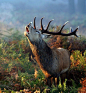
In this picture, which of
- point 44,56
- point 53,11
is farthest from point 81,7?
point 44,56

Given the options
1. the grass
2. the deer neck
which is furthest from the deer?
the grass

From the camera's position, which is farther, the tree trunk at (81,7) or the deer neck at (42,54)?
the tree trunk at (81,7)

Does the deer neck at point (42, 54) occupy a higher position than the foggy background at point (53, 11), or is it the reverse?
the foggy background at point (53, 11)

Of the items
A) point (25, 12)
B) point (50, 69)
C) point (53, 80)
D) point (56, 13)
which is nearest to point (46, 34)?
point (50, 69)

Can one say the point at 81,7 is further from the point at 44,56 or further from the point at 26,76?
the point at 44,56

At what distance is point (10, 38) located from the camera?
6012 mm

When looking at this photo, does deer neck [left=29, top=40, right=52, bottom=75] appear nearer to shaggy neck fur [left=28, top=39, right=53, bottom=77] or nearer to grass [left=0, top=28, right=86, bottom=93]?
shaggy neck fur [left=28, top=39, right=53, bottom=77]

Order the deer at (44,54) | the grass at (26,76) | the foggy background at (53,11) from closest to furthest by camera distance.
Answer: the deer at (44,54), the grass at (26,76), the foggy background at (53,11)

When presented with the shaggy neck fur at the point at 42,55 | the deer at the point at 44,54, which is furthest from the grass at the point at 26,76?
the shaggy neck fur at the point at 42,55

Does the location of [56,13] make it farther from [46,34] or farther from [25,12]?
[46,34]

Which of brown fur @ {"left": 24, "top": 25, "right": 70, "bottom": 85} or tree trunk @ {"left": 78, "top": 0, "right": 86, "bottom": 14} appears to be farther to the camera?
tree trunk @ {"left": 78, "top": 0, "right": 86, "bottom": 14}

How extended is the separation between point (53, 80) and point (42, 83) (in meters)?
0.31

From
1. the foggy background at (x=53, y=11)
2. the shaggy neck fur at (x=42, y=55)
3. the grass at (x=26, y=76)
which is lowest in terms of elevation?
the grass at (x=26, y=76)

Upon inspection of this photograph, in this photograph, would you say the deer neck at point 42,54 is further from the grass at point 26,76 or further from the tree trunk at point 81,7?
the tree trunk at point 81,7
